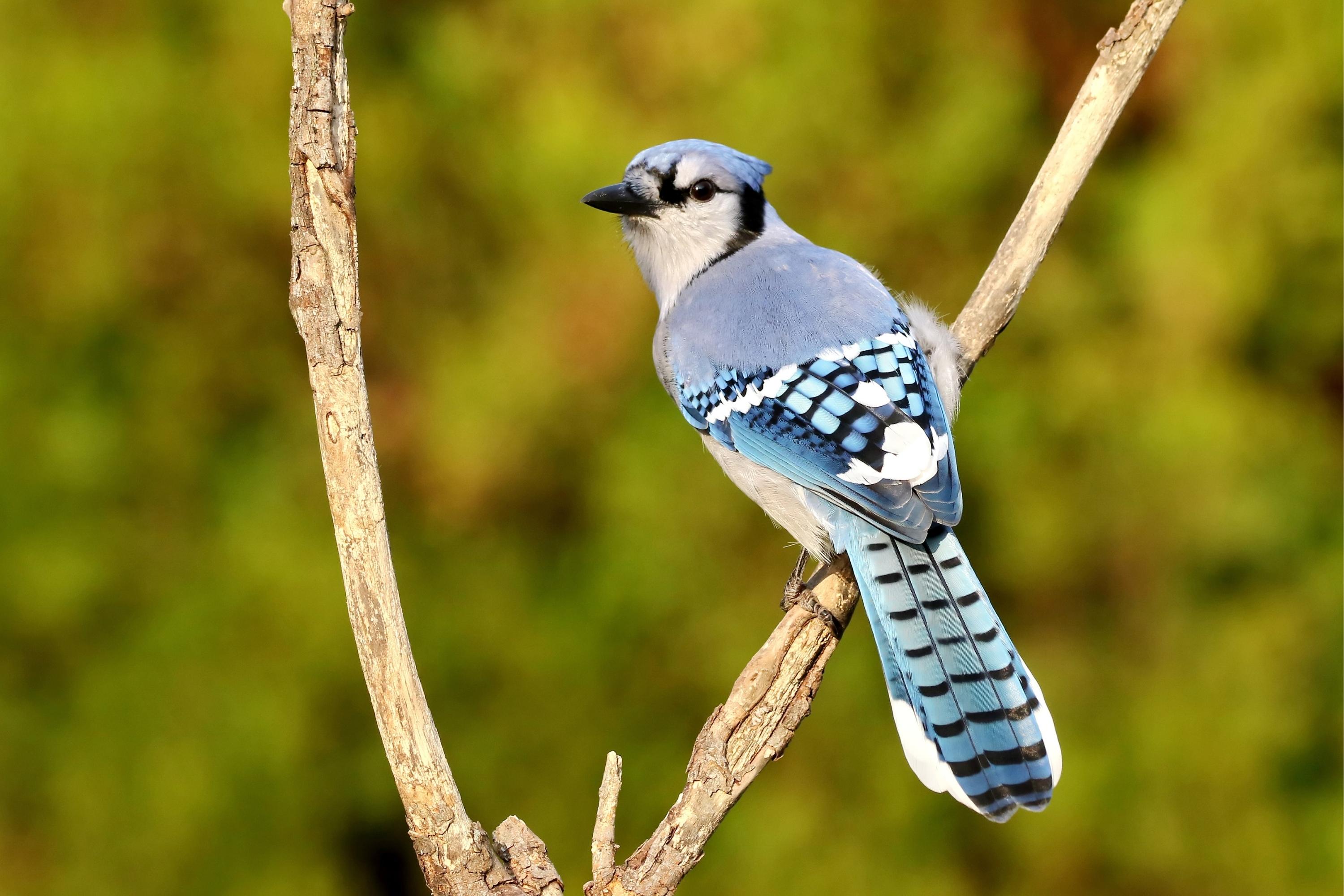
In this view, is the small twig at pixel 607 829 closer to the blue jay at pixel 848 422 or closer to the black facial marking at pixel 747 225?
the blue jay at pixel 848 422

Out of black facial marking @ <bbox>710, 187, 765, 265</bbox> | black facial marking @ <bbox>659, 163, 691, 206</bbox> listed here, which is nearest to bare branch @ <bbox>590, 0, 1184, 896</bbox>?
black facial marking @ <bbox>710, 187, 765, 265</bbox>

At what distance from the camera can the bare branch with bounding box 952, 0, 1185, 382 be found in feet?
7.33

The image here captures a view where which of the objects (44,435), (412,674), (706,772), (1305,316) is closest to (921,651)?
(706,772)

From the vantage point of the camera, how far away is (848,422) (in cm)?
209

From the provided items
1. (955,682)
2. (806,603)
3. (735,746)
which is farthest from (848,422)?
(735,746)

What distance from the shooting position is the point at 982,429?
3.26 metres

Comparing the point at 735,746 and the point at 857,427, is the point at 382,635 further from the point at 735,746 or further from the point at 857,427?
the point at 857,427

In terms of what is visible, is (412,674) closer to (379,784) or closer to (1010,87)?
(379,784)

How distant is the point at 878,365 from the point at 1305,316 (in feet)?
6.19

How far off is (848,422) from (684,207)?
0.72 meters

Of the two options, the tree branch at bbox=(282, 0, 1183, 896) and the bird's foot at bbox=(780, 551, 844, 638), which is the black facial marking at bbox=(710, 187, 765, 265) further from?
the tree branch at bbox=(282, 0, 1183, 896)

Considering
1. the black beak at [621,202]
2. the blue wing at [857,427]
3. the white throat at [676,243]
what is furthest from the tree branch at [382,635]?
the white throat at [676,243]

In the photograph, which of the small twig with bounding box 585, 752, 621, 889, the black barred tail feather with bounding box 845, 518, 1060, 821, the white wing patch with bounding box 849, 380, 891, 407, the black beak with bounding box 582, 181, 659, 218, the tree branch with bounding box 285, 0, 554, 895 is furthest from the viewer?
the black beak with bounding box 582, 181, 659, 218

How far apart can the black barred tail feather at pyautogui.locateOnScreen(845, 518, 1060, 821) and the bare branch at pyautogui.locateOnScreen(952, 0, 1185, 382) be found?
57cm
